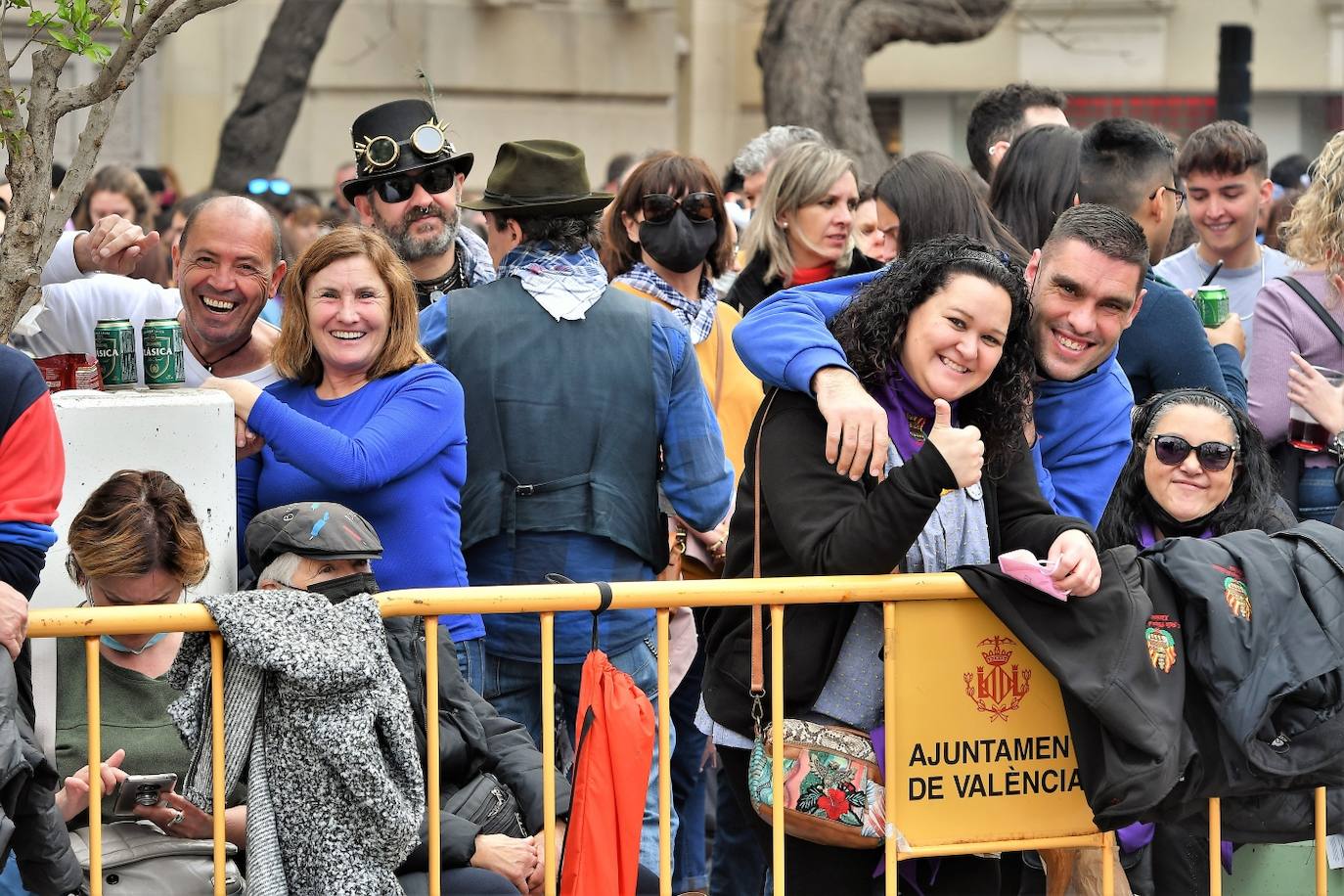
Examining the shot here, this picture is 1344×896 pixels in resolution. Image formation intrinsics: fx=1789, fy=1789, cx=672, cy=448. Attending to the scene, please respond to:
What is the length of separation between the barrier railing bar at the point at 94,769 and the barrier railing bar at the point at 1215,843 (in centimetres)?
235

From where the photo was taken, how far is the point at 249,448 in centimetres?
409

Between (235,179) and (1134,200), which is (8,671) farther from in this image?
(235,179)

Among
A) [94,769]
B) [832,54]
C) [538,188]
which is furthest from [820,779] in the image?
[832,54]

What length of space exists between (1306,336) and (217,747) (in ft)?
11.3

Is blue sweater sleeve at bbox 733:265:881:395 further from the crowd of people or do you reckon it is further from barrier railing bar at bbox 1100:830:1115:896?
barrier railing bar at bbox 1100:830:1115:896

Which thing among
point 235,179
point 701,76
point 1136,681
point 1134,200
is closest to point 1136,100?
point 701,76

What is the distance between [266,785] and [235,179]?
9.78m

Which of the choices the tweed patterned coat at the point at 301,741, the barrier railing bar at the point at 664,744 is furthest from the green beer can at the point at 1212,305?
the tweed patterned coat at the point at 301,741

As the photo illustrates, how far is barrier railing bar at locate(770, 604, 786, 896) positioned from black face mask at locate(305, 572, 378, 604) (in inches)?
32.9

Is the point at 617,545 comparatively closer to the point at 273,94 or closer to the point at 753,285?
the point at 753,285

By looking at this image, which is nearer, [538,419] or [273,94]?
[538,419]

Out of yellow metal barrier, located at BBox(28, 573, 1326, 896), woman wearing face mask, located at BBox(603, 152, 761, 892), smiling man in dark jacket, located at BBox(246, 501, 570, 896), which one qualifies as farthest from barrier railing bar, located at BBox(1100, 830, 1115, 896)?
woman wearing face mask, located at BBox(603, 152, 761, 892)

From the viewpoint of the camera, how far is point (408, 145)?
16.7 ft

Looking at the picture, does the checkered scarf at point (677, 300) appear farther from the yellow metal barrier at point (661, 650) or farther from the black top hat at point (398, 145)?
the yellow metal barrier at point (661, 650)
